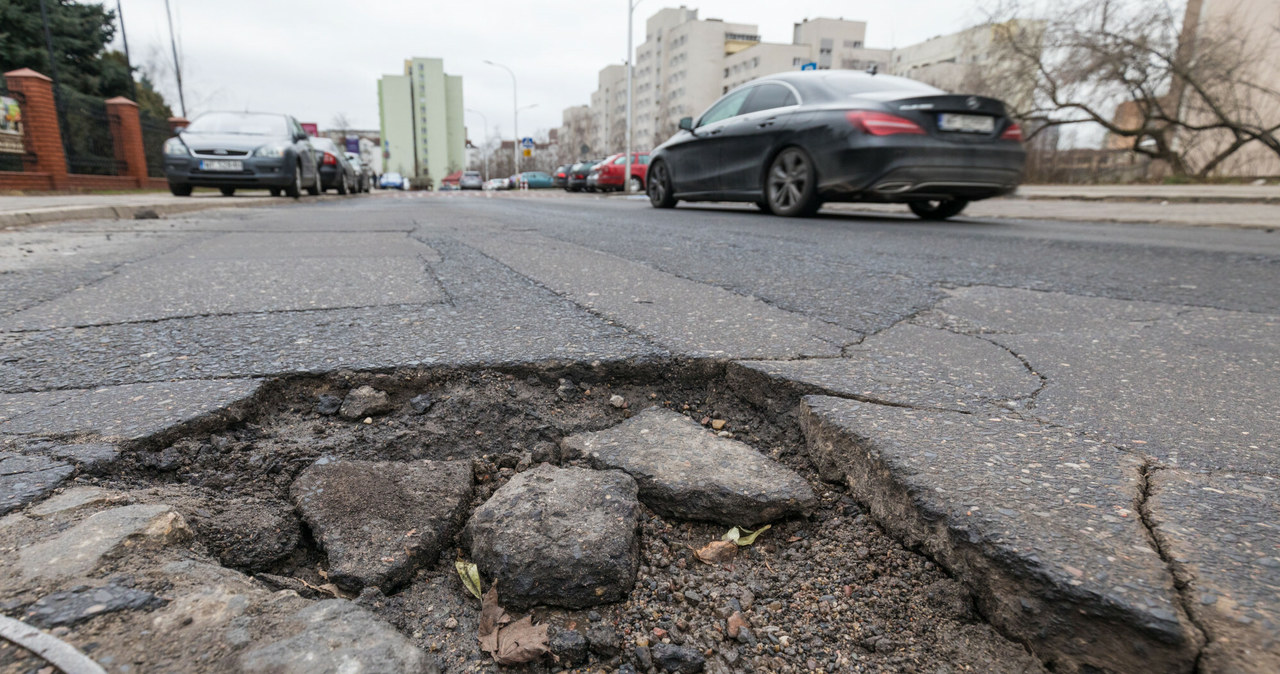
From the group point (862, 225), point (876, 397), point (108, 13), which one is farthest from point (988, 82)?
point (108, 13)

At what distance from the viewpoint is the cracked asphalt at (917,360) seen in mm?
930

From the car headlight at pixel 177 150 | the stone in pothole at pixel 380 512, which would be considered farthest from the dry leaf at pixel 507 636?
the car headlight at pixel 177 150

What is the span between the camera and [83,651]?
31.0 inches

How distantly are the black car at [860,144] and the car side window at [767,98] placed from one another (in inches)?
0.5

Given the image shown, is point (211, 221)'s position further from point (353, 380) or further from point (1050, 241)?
point (1050, 241)

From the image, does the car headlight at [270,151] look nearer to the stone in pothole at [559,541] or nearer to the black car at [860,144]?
the black car at [860,144]

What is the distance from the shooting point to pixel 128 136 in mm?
15734

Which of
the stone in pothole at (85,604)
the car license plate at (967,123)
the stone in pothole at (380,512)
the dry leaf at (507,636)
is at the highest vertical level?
the car license plate at (967,123)

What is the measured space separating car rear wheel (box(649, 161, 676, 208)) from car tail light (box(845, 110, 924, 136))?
3499mm

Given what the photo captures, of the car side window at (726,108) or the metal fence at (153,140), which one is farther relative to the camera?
the metal fence at (153,140)

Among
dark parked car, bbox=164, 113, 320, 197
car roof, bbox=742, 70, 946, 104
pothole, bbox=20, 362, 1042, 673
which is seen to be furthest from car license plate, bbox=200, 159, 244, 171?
pothole, bbox=20, 362, 1042, 673

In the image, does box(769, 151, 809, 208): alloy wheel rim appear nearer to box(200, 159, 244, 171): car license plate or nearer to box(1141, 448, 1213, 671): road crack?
box(1141, 448, 1213, 671): road crack

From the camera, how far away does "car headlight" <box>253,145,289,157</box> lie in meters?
10.5

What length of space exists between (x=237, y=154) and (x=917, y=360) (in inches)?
452
